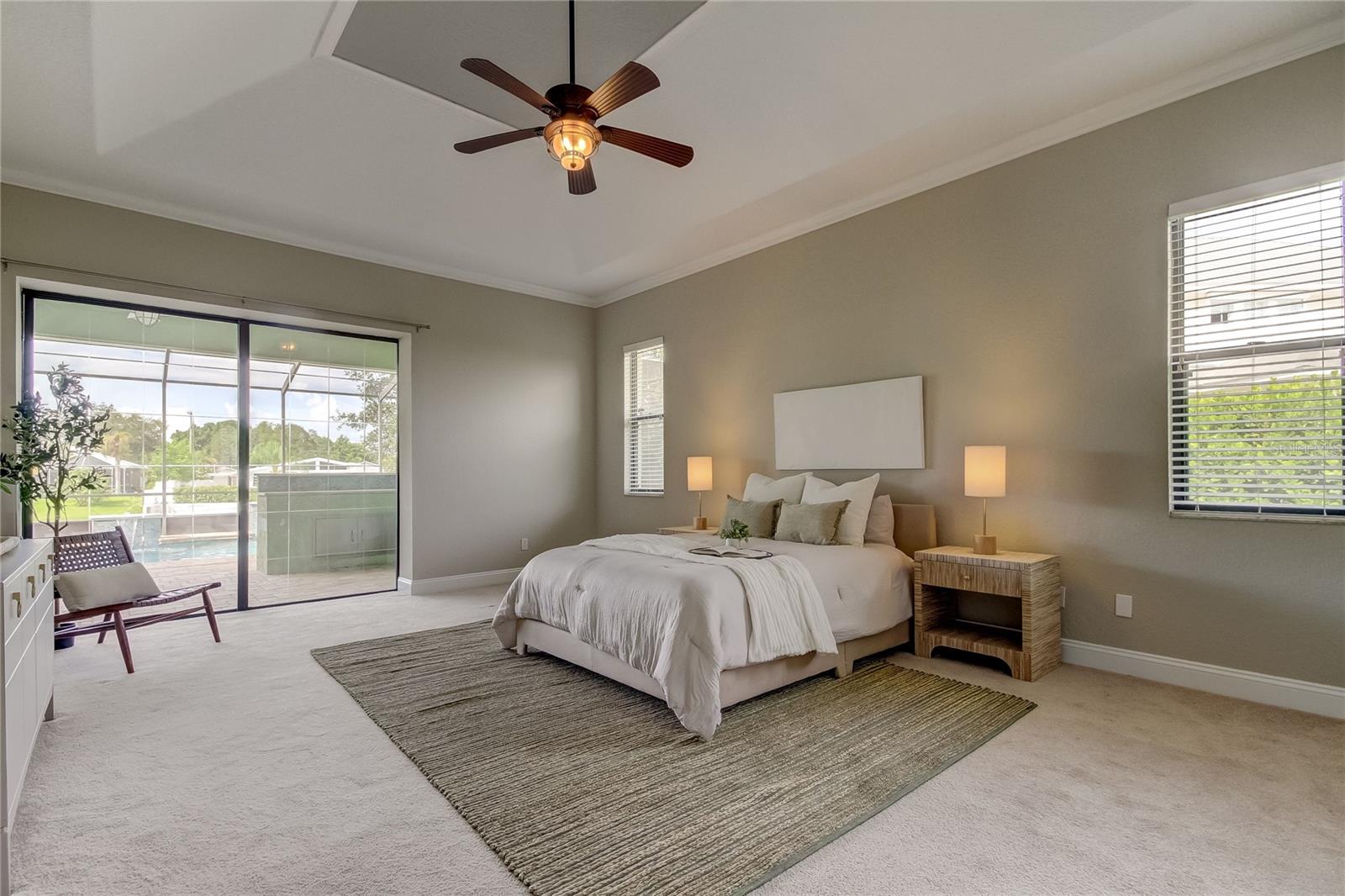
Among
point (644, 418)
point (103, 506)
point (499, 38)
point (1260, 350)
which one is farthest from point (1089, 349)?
point (103, 506)

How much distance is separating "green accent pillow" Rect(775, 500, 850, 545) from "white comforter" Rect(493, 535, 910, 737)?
0.53 ft

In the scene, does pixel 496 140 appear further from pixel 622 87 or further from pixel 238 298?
pixel 238 298

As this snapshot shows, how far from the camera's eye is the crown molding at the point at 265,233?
4.08 m

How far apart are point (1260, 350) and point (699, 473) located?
11.8 ft

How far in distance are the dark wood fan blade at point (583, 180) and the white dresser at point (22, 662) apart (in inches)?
101

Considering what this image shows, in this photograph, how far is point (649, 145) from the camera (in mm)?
2877

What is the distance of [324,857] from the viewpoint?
184 cm

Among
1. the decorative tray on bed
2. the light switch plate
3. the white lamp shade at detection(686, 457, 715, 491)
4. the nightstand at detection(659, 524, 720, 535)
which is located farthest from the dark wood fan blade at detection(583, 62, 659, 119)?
the light switch plate

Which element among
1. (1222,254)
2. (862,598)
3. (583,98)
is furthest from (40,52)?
(1222,254)

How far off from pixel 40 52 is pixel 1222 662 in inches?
→ 252

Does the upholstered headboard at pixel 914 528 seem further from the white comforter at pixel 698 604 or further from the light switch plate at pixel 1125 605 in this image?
the light switch plate at pixel 1125 605

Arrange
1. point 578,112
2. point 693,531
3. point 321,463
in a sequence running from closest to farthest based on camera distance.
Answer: point 578,112
point 693,531
point 321,463

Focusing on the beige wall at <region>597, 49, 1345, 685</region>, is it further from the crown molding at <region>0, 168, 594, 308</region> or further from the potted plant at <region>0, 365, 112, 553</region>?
the potted plant at <region>0, 365, 112, 553</region>

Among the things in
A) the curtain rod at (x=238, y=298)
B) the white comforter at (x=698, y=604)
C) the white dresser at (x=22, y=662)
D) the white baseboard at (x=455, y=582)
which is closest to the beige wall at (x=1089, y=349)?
the white comforter at (x=698, y=604)
